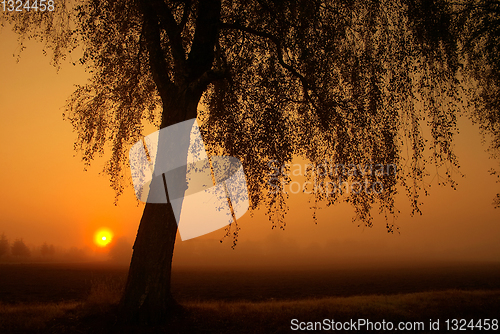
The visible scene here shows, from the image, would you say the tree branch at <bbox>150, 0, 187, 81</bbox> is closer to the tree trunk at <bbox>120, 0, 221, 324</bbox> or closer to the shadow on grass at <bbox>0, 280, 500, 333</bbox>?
the tree trunk at <bbox>120, 0, 221, 324</bbox>

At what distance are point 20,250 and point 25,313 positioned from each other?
186m

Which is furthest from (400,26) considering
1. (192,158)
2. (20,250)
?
(20,250)

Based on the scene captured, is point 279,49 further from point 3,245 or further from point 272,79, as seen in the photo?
point 3,245

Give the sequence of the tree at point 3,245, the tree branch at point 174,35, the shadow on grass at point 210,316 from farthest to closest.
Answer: the tree at point 3,245 → the tree branch at point 174,35 → the shadow on grass at point 210,316

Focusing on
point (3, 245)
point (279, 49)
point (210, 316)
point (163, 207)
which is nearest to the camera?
point (163, 207)

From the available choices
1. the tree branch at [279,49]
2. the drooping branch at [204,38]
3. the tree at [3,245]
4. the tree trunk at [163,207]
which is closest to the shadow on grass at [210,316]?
the tree trunk at [163,207]

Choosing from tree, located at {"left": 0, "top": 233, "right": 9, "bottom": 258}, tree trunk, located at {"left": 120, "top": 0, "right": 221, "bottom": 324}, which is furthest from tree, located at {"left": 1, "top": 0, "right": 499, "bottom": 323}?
tree, located at {"left": 0, "top": 233, "right": 9, "bottom": 258}

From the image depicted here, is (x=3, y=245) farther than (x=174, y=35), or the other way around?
(x=3, y=245)

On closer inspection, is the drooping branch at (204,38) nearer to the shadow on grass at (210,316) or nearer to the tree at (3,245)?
the shadow on grass at (210,316)

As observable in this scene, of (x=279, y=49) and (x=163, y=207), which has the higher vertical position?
(x=279, y=49)

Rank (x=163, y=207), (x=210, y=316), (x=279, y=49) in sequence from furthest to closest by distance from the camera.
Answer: (x=279, y=49), (x=210, y=316), (x=163, y=207)

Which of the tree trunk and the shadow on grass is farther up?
the tree trunk

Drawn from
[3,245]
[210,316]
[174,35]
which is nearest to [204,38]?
[174,35]

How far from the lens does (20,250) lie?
509ft
